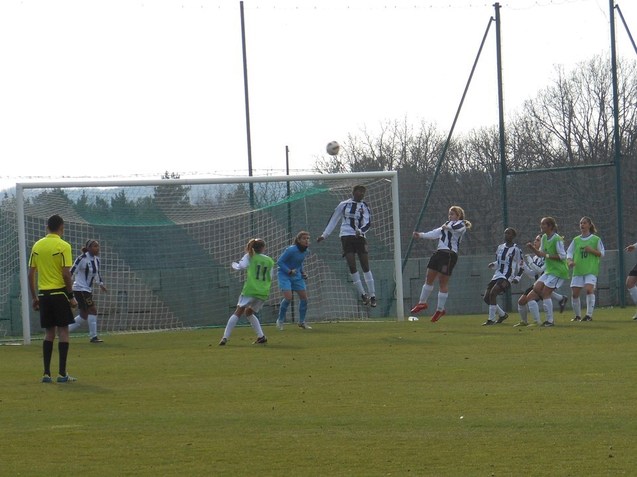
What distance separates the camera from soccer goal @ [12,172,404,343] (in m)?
27.5

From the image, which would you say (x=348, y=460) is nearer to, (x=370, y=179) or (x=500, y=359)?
(x=500, y=359)

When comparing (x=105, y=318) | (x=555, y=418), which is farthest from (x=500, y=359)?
(x=105, y=318)

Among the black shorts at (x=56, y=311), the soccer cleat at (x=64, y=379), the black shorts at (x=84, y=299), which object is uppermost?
the black shorts at (x=56, y=311)

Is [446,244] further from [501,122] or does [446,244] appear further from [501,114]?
[501,114]

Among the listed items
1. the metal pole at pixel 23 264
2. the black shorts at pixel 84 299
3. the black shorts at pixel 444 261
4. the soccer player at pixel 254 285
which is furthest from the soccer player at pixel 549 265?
the metal pole at pixel 23 264

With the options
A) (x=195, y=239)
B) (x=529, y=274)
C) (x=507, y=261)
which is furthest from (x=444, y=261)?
(x=195, y=239)

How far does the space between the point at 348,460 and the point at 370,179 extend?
62.9 ft

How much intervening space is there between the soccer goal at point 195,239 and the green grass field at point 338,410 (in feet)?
27.6

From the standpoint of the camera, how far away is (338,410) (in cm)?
1109

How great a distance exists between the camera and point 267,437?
964 cm

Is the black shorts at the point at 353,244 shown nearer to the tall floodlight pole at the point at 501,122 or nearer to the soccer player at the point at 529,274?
the soccer player at the point at 529,274

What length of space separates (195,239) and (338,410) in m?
18.2

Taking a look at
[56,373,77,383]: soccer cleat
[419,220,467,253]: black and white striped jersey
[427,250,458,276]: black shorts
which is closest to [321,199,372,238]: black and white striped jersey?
[419,220,467,253]: black and white striped jersey

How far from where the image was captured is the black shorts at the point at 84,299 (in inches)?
886
